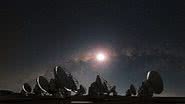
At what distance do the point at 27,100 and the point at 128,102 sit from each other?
3.33 meters

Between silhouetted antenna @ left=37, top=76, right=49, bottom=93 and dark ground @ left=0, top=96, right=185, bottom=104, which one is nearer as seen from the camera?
dark ground @ left=0, top=96, right=185, bottom=104

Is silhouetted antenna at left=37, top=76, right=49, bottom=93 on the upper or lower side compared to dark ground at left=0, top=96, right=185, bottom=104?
upper

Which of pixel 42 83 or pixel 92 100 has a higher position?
pixel 42 83

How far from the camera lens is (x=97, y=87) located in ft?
77.0

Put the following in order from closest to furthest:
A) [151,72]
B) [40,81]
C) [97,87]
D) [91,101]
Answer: [91,101]
[151,72]
[97,87]
[40,81]

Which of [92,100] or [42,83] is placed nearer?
[92,100]

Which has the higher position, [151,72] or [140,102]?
[151,72]

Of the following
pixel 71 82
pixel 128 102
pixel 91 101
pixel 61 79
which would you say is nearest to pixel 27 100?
pixel 91 101

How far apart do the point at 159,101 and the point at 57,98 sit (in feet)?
11.9

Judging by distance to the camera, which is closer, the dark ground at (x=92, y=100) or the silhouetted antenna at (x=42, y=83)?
the dark ground at (x=92, y=100)

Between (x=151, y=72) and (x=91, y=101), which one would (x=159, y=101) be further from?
(x=151, y=72)

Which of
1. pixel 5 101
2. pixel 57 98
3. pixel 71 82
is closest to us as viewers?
pixel 5 101

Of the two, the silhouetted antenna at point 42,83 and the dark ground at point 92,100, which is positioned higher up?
the silhouetted antenna at point 42,83

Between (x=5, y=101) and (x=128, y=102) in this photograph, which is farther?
(x=128, y=102)
